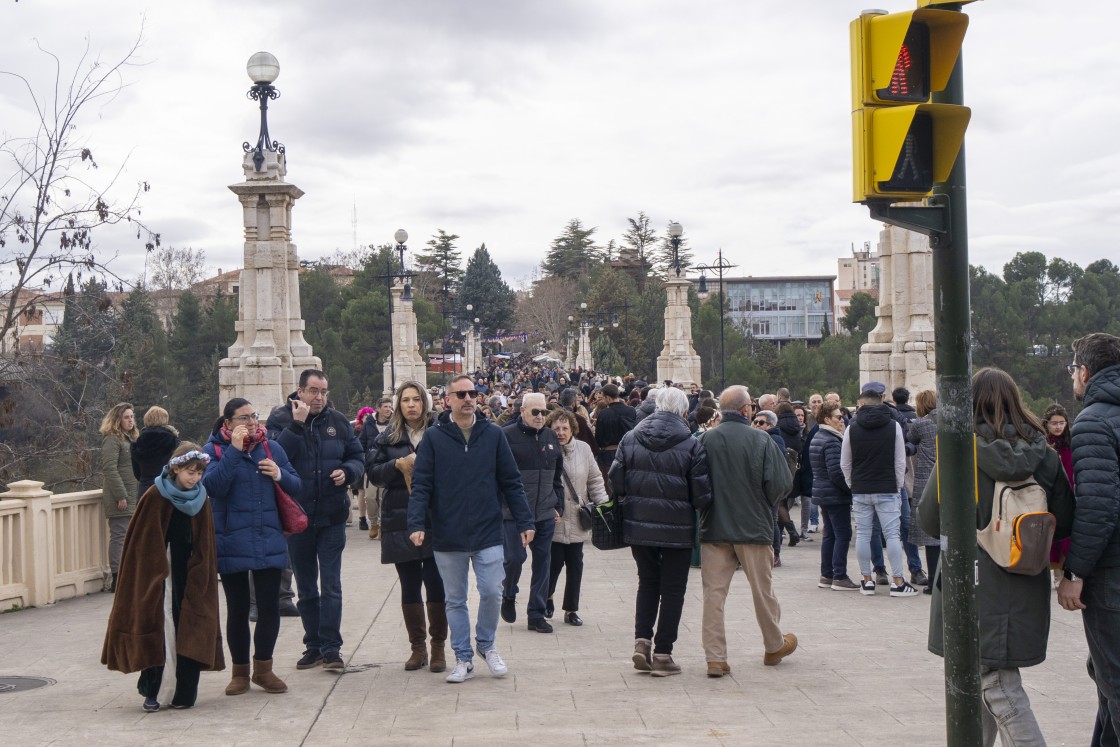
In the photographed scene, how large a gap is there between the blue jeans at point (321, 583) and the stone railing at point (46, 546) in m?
4.14

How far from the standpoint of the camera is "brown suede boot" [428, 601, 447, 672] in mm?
8086

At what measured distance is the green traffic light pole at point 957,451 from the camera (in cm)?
417

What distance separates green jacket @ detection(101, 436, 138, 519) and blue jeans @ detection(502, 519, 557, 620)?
13.7 feet

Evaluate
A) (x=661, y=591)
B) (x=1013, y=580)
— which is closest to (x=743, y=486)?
(x=661, y=591)

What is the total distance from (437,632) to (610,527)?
1.36m

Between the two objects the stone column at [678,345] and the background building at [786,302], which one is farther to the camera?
the background building at [786,302]

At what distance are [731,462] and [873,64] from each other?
430 cm

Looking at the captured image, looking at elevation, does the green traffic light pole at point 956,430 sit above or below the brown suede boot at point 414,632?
above

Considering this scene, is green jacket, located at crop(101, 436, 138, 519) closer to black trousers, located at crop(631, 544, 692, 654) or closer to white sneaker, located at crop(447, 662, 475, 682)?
white sneaker, located at crop(447, 662, 475, 682)

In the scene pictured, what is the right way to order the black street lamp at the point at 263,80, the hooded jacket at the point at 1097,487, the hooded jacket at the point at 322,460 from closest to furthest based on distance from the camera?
the hooded jacket at the point at 1097,487, the hooded jacket at the point at 322,460, the black street lamp at the point at 263,80

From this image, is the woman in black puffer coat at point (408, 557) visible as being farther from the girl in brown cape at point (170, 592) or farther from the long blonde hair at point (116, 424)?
the long blonde hair at point (116, 424)

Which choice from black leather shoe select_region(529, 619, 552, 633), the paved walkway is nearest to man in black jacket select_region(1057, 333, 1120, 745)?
the paved walkway

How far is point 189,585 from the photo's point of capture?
7.14m

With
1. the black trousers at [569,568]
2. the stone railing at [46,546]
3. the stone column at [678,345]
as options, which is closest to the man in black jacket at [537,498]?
the black trousers at [569,568]
